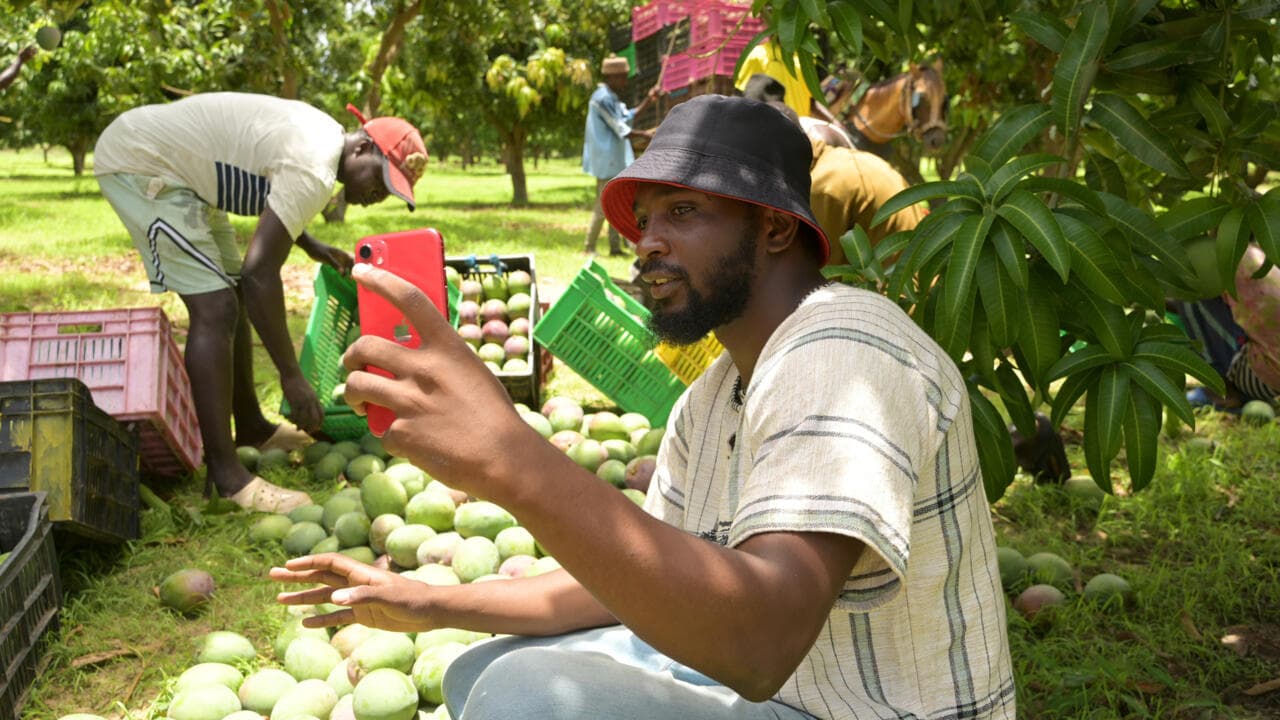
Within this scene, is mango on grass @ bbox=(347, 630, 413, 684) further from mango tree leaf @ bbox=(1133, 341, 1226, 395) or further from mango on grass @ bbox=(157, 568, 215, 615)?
mango tree leaf @ bbox=(1133, 341, 1226, 395)

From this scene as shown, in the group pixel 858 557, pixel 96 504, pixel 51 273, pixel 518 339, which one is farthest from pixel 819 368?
pixel 51 273

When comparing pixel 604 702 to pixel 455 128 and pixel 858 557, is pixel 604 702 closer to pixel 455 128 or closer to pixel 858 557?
pixel 858 557

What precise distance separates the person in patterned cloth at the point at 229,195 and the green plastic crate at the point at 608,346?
33.4 inches

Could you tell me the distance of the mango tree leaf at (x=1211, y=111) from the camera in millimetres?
2053

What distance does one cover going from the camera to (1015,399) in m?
2.15

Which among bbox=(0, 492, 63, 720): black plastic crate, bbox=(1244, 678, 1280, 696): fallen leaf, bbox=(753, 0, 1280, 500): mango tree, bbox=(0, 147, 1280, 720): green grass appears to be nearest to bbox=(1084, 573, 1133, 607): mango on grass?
bbox=(0, 147, 1280, 720): green grass

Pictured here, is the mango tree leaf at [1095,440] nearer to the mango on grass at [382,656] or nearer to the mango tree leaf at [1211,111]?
the mango tree leaf at [1211,111]

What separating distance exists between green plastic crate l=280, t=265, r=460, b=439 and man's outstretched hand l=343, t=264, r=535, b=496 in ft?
10.4

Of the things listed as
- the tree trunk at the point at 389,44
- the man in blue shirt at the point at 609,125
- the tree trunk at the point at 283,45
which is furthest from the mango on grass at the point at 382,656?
the tree trunk at the point at 389,44

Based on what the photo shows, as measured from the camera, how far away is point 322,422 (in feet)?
13.5

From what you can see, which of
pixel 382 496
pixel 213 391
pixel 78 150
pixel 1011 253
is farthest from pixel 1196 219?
pixel 78 150

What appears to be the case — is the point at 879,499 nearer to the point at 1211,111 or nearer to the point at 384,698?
the point at 1211,111

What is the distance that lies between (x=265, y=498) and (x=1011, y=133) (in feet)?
9.70

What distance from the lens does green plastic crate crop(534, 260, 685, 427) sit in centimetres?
438
